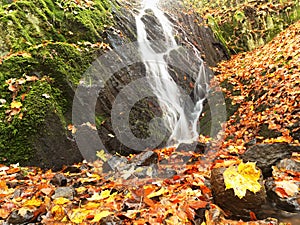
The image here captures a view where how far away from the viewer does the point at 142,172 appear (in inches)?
131

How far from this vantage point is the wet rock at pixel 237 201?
2.20m

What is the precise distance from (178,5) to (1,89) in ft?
31.7

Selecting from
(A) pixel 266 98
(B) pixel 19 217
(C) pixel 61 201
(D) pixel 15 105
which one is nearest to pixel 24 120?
(D) pixel 15 105

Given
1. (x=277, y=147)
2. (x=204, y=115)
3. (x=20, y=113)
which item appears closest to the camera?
(x=277, y=147)

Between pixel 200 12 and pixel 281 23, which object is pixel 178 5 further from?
pixel 281 23

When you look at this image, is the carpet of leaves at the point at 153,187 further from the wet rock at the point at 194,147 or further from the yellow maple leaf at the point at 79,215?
the wet rock at the point at 194,147

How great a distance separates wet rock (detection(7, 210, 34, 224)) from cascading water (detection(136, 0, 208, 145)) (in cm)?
348

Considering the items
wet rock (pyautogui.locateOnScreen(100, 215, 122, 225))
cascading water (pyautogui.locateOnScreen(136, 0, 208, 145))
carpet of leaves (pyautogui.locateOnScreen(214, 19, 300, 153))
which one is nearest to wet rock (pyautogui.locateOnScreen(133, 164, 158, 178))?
wet rock (pyautogui.locateOnScreen(100, 215, 122, 225))

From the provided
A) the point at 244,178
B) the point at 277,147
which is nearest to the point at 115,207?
the point at 244,178

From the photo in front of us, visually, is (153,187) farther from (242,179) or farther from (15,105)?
(15,105)

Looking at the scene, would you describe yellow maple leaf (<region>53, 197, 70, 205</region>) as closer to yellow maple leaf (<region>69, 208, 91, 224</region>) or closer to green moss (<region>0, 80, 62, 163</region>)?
yellow maple leaf (<region>69, 208, 91, 224</region>)

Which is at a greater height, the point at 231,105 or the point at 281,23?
the point at 281,23

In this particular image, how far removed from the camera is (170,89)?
6648 millimetres

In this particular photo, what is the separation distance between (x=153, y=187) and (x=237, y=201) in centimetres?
94
